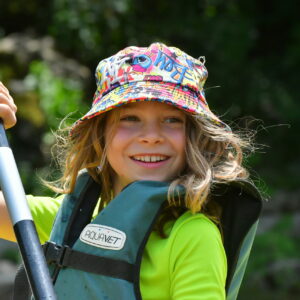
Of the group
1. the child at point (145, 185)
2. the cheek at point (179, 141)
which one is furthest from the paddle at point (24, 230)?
the cheek at point (179, 141)

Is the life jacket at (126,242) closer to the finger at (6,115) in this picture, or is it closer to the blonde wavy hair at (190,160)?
the blonde wavy hair at (190,160)

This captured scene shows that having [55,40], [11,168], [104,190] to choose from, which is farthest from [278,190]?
[11,168]

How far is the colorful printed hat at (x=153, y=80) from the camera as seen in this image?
214 cm

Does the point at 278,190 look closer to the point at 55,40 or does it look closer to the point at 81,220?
the point at 55,40

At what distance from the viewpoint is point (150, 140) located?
7.03 ft

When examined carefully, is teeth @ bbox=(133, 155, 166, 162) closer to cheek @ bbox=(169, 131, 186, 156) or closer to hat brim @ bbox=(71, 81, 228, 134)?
cheek @ bbox=(169, 131, 186, 156)

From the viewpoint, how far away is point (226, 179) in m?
2.09

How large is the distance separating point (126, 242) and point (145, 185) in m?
0.18

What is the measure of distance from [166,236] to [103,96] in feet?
1.54

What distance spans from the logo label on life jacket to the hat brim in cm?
33

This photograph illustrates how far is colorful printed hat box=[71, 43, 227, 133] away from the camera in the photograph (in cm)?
214

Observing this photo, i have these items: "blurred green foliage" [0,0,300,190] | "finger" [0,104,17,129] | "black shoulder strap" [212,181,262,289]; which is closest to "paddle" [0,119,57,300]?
"finger" [0,104,17,129]

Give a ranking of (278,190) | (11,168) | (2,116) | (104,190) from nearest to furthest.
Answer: (11,168) < (2,116) < (104,190) < (278,190)

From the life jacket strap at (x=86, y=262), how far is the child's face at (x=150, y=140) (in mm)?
279
